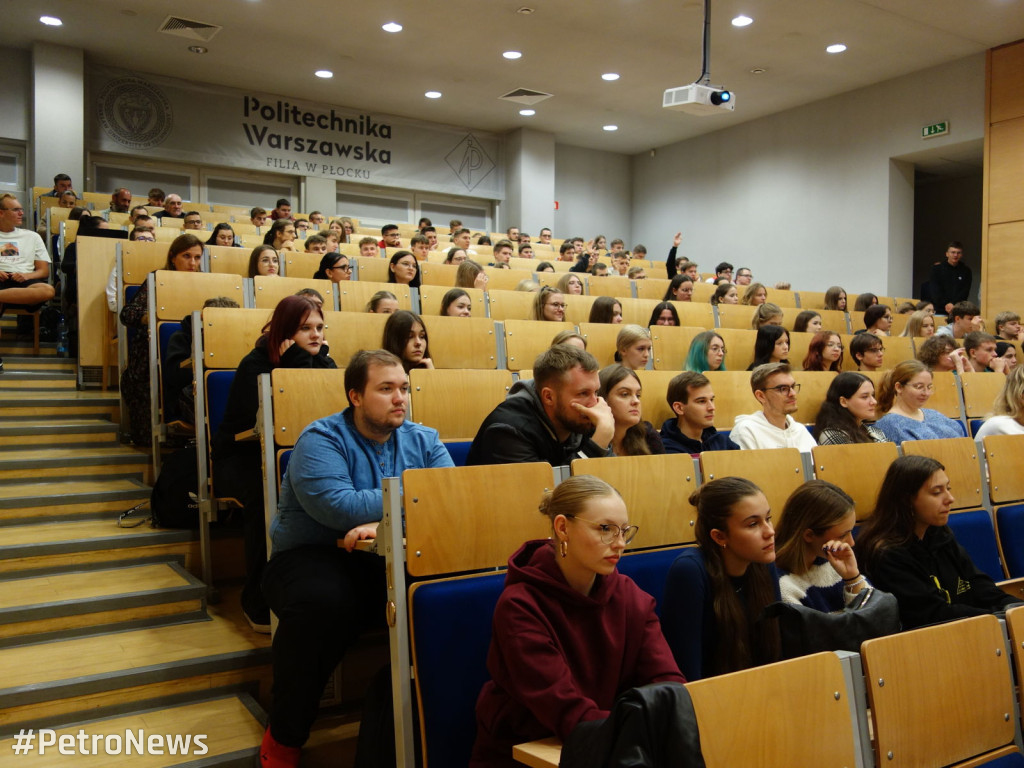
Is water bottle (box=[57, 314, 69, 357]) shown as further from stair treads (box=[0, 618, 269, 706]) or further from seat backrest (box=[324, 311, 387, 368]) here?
stair treads (box=[0, 618, 269, 706])

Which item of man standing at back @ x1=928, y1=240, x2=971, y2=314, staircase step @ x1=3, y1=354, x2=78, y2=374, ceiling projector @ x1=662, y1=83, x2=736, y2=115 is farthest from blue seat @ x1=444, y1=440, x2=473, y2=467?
man standing at back @ x1=928, y1=240, x2=971, y2=314

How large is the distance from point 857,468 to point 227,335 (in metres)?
2.11

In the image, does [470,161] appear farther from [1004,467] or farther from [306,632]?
[306,632]

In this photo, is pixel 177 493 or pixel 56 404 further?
pixel 56 404

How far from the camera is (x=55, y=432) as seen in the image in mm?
3672

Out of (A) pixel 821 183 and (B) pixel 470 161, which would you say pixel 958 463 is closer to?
(A) pixel 821 183

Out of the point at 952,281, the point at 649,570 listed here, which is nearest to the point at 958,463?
the point at 649,570

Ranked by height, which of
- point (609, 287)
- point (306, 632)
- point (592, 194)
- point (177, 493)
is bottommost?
point (306, 632)

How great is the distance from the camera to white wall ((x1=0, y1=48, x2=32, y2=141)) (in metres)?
8.44

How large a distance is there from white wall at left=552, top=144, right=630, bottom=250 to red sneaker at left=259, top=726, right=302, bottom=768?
1020 centimetres

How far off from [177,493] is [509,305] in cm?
206

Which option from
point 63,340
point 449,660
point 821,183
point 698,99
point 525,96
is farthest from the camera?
point 525,96

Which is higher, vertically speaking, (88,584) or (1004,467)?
(1004,467)

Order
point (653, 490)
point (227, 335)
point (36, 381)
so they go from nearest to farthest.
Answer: point (653, 490) → point (227, 335) → point (36, 381)
